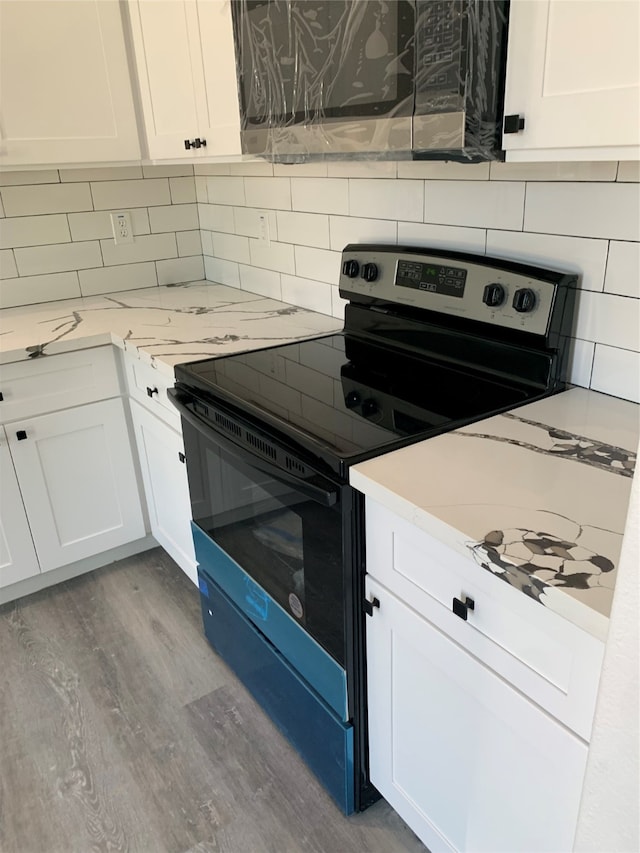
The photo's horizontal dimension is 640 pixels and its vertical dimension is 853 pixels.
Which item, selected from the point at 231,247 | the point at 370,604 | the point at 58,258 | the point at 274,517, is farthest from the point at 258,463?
the point at 58,258

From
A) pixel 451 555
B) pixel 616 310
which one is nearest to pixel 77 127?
pixel 616 310

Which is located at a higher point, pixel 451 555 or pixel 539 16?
pixel 539 16

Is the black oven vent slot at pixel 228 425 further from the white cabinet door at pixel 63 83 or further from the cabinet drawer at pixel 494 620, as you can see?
the white cabinet door at pixel 63 83

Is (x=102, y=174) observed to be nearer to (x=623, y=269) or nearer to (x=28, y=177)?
(x=28, y=177)

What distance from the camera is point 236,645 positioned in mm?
1749

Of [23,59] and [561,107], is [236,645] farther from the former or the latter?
[23,59]

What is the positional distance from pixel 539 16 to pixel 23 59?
162cm

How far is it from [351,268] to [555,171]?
61 centimetres

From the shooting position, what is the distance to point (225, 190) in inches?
97.1

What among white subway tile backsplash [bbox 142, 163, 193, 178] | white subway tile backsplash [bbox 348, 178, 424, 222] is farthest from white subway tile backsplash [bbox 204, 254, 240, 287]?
white subway tile backsplash [bbox 348, 178, 424, 222]

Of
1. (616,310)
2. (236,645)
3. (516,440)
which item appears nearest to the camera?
(516,440)

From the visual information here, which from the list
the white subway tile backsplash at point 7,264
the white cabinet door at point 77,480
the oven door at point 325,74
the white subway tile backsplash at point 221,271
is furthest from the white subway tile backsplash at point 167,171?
the oven door at point 325,74

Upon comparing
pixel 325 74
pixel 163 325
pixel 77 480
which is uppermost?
pixel 325 74

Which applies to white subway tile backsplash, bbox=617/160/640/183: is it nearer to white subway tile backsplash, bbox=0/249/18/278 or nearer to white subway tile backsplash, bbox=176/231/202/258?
white subway tile backsplash, bbox=176/231/202/258
